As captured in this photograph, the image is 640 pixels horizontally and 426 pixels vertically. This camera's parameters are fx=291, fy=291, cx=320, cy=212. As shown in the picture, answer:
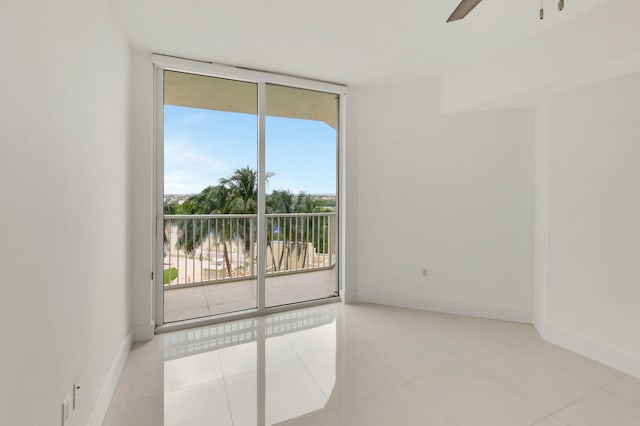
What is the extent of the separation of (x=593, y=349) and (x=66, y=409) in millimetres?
3462

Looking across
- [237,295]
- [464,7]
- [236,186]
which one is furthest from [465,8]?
[237,295]

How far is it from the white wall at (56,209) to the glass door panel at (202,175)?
964mm

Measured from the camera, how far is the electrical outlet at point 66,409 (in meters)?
1.21

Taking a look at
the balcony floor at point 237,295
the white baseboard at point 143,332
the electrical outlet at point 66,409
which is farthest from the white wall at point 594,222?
the white baseboard at point 143,332

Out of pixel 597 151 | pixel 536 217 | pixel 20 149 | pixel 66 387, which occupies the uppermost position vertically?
pixel 597 151

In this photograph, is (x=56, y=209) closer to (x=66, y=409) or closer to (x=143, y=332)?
(x=66, y=409)

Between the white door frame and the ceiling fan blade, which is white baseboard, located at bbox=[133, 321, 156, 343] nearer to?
the white door frame

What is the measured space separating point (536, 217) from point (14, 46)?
12.4ft

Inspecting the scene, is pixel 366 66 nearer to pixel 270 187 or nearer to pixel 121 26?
pixel 270 187

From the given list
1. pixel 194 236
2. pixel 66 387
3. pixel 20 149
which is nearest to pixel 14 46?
pixel 20 149

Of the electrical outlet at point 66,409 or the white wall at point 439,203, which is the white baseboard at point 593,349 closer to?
the white wall at point 439,203

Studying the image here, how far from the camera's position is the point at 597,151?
233cm

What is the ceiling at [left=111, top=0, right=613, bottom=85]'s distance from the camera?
6.71 ft

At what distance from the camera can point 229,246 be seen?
4.01 meters
